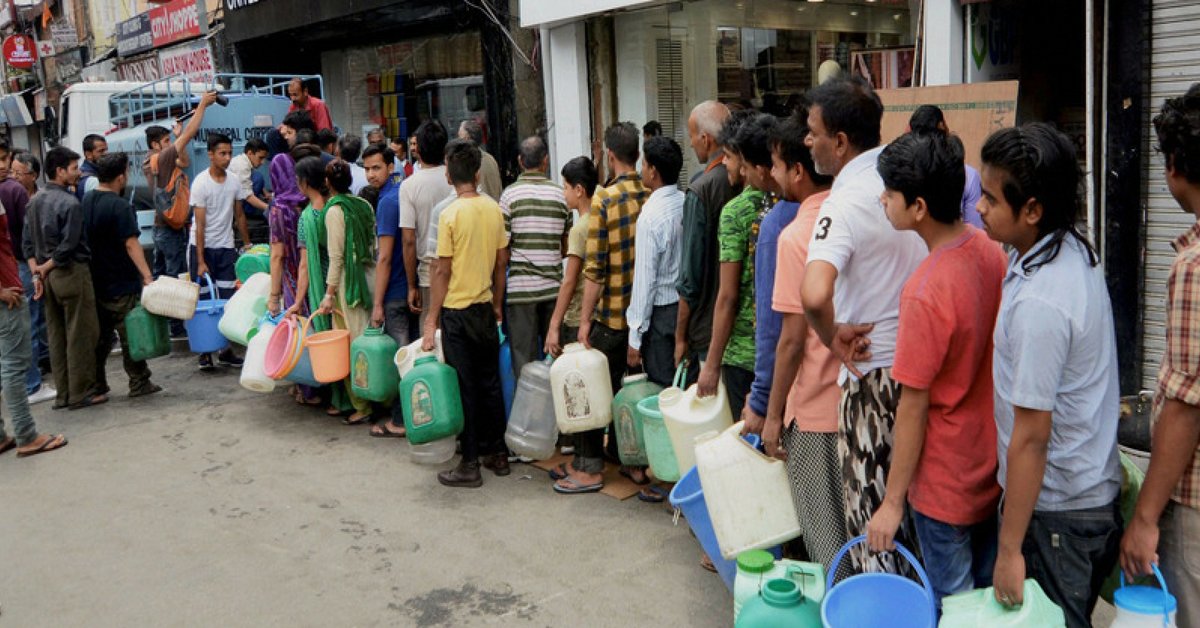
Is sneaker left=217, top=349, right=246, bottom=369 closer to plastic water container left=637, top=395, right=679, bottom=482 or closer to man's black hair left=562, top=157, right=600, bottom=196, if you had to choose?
man's black hair left=562, top=157, right=600, bottom=196

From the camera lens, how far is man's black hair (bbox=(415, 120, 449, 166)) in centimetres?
625

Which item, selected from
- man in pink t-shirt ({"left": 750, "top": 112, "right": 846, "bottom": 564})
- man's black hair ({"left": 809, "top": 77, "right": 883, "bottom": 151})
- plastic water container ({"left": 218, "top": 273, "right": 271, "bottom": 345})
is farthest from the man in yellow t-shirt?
man's black hair ({"left": 809, "top": 77, "right": 883, "bottom": 151})

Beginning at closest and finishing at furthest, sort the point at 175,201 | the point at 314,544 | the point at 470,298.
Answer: the point at 314,544, the point at 470,298, the point at 175,201

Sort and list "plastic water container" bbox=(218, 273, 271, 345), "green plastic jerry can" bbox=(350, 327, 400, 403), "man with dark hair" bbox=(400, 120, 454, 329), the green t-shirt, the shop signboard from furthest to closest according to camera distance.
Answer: the shop signboard → "plastic water container" bbox=(218, 273, 271, 345) → "green plastic jerry can" bbox=(350, 327, 400, 403) → "man with dark hair" bbox=(400, 120, 454, 329) → the green t-shirt

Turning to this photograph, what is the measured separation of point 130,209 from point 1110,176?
21.7 feet

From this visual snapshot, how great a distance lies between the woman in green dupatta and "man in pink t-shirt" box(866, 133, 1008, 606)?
4456 mm

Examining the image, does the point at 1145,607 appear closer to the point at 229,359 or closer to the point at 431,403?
the point at 431,403

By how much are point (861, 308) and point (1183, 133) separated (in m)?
1.00

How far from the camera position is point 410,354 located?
235 inches

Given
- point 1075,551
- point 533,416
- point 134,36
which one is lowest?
point 533,416

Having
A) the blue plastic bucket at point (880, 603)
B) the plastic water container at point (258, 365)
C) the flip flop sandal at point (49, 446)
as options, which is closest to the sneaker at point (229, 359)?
the flip flop sandal at point (49, 446)

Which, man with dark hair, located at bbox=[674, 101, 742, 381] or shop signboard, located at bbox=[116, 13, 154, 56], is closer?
man with dark hair, located at bbox=[674, 101, 742, 381]

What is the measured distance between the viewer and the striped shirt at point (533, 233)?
5.61 meters

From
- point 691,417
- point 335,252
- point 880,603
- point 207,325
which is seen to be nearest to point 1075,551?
point 880,603
